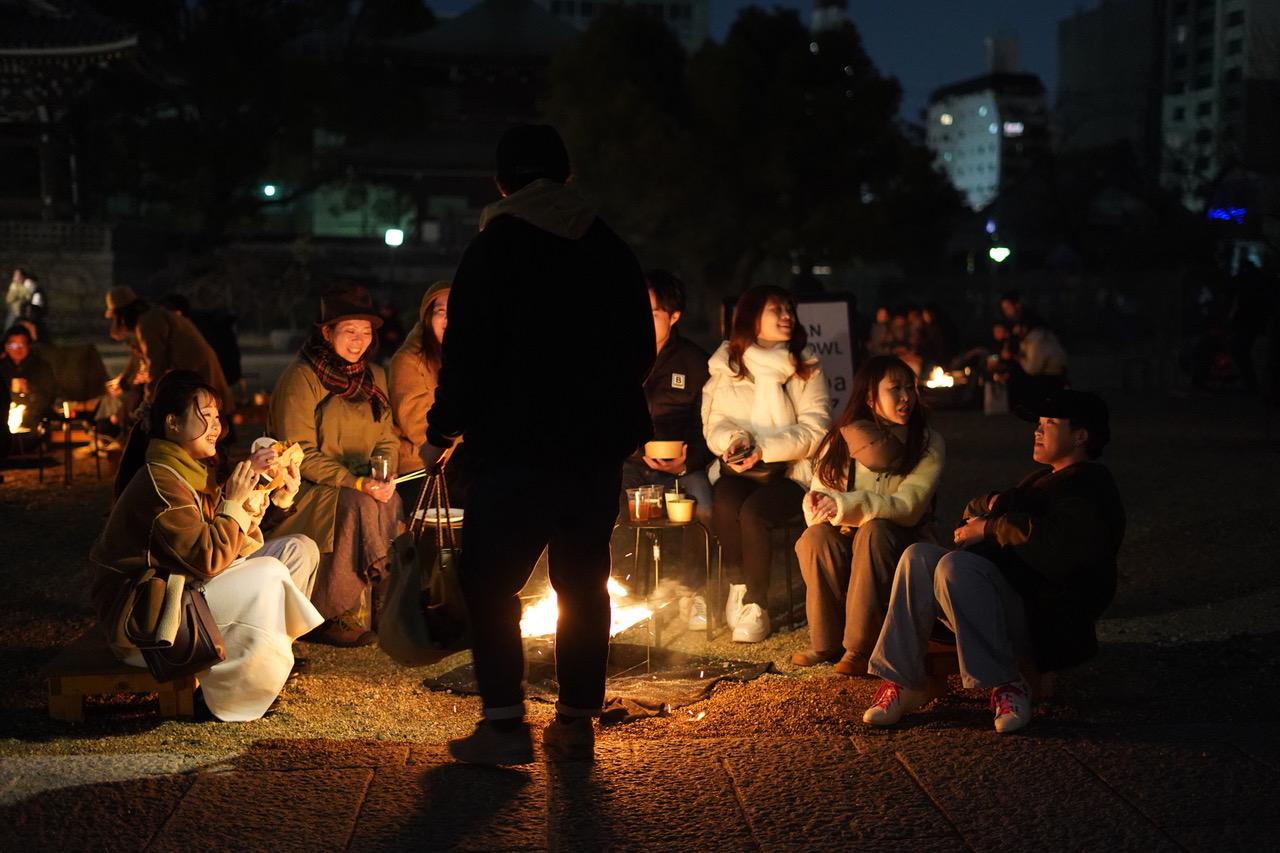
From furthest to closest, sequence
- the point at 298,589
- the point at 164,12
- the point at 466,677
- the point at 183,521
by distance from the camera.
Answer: the point at 164,12 < the point at 466,677 < the point at 298,589 < the point at 183,521

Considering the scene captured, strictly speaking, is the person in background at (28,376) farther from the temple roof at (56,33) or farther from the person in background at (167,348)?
the temple roof at (56,33)

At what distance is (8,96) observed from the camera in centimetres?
3042

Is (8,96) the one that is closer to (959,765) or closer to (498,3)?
(498,3)

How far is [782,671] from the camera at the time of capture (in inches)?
236

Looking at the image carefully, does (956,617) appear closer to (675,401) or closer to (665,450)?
(665,450)

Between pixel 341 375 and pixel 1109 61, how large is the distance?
88629 millimetres

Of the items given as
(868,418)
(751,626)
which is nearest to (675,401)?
(751,626)

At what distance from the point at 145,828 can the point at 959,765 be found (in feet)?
8.02

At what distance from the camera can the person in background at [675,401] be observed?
708cm

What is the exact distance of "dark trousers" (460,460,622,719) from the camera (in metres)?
4.30

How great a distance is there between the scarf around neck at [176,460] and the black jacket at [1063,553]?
2.88 meters

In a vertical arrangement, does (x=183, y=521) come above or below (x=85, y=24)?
below

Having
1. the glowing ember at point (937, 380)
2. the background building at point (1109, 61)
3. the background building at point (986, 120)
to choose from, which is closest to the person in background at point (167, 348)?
the glowing ember at point (937, 380)

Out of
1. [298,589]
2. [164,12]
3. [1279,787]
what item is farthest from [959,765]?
[164,12]
